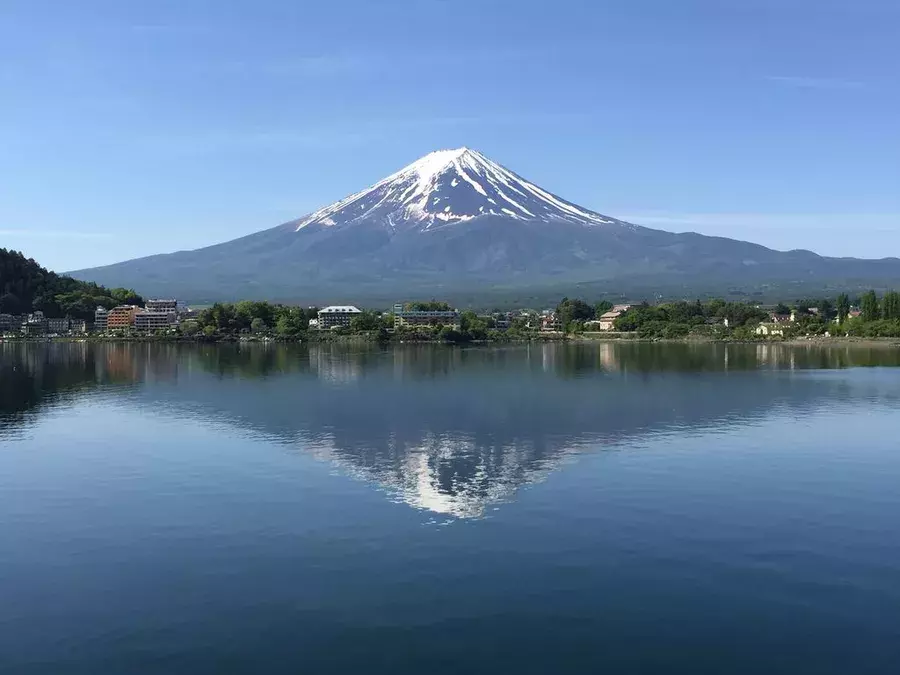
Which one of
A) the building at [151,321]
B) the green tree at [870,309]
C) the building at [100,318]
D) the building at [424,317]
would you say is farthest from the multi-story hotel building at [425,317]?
the green tree at [870,309]

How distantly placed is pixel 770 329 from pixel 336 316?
4042 centimetres

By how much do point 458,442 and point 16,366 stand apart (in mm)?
31537

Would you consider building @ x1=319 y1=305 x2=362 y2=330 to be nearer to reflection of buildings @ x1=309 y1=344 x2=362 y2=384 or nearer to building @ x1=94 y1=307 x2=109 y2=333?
building @ x1=94 y1=307 x2=109 y2=333

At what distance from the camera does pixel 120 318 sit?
8006 centimetres

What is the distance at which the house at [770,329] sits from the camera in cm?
7056

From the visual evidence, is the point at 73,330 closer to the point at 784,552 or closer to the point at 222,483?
the point at 222,483

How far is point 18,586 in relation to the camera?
9.46 metres

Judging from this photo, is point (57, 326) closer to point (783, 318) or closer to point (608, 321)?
point (608, 321)

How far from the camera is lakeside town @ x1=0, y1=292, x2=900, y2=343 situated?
7112 cm

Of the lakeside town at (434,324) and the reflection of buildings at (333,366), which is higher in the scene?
the lakeside town at (434,324)

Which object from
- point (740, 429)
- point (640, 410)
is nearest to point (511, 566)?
point (740, 429)

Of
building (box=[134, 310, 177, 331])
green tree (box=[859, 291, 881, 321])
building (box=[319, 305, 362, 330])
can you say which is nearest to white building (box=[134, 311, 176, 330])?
building (box=[134, 310, 177, 331])

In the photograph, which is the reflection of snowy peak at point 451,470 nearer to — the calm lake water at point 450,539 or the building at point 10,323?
the calm lake water at point 450,539

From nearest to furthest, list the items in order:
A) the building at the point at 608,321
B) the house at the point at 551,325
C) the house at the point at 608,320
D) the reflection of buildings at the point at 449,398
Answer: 1. the reflection of buildings at the point at 449,398
2. the building at the point at 608,321
3. the house at the point at 608,320
4. the house at the point at 551,325
